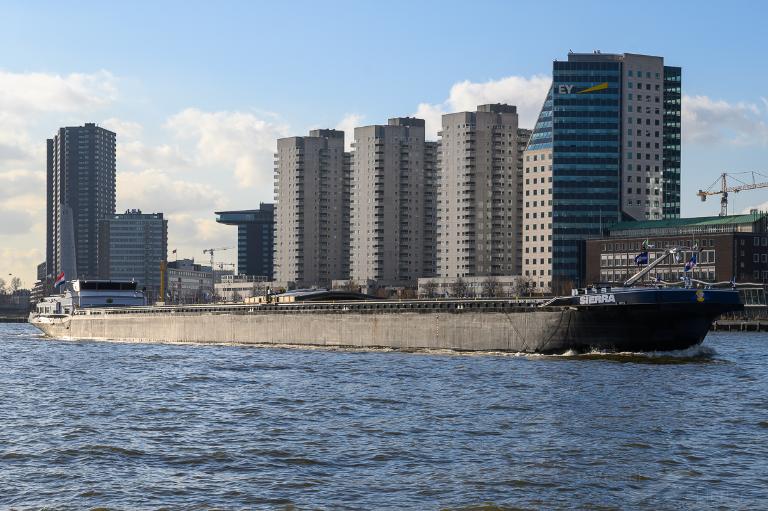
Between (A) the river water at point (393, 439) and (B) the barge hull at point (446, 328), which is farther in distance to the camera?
(B) the barge hull at point (446, 328)

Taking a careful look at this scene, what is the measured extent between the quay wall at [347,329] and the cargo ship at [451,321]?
9cm

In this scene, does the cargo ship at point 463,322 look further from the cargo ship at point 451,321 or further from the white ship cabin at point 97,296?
the white ship cabin at point 97,296

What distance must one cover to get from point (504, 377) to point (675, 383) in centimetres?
923

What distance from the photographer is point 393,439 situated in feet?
120

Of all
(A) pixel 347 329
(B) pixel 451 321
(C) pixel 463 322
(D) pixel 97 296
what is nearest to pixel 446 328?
(B) pixel 451 321

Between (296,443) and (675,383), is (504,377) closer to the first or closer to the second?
(675,383)

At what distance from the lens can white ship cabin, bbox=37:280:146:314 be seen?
14000 centimetres

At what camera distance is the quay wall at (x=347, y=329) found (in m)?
78.1

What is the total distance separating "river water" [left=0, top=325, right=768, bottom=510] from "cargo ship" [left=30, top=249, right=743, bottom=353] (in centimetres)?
673

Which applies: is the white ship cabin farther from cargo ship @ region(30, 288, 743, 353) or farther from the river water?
the river water

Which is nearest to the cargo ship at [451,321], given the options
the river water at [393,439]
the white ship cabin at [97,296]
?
the white ship cabin at [97,296]

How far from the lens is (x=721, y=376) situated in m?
60.9

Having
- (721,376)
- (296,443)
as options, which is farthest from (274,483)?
(721,376)

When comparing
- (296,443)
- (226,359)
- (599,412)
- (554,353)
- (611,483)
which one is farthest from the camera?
(226,359)
